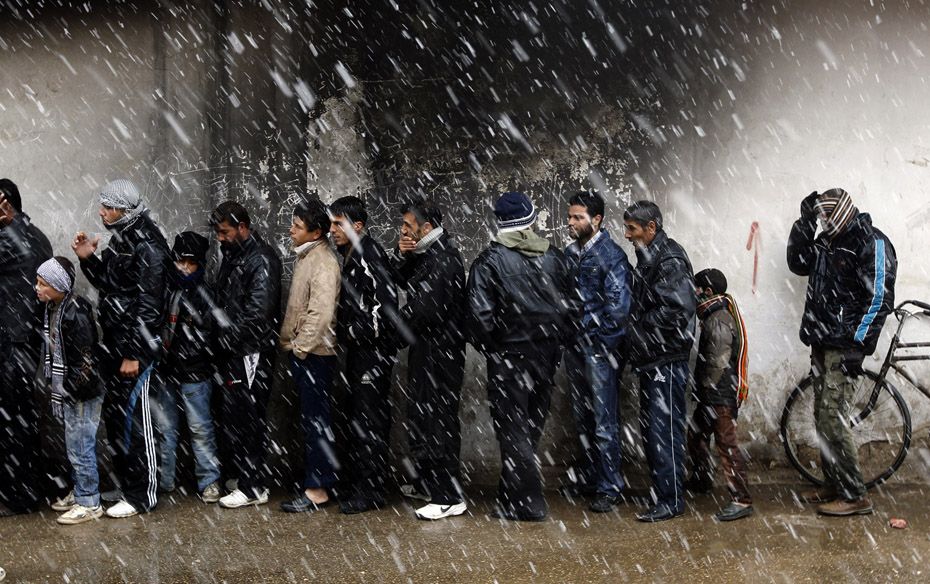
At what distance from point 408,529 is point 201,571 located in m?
1.40

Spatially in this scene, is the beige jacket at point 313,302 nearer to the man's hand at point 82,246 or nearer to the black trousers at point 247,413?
the black trousers at point 247,413

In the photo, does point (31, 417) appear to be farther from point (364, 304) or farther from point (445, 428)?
point (445, 428)

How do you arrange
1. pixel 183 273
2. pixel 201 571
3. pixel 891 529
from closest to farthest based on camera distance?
1. pixel 201 571
2. pixel 891 529
3. pixel 183 273

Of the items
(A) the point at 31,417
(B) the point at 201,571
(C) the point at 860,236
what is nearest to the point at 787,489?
(C) the point at 860,236

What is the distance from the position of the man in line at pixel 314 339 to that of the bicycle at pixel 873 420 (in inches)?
136

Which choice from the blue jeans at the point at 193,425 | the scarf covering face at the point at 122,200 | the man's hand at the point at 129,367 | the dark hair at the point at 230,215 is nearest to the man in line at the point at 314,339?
the dark hair at the point at 230,215

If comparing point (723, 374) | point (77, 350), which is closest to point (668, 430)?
Answer: point (723, 374)

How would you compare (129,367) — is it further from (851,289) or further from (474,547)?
(851,289)

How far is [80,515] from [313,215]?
2652 mm

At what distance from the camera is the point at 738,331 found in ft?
21.9

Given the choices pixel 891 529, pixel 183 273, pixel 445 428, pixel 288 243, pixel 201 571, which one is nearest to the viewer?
pixel 201 571

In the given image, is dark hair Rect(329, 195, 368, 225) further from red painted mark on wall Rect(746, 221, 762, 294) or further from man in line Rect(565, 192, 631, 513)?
red painted mark on wall Rect(746, 221, 762, 294)

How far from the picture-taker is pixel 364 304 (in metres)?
6.67

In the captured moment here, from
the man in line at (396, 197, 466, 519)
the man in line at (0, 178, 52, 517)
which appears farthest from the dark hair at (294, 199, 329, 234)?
the man in line at (0, 178, 52, 517)
